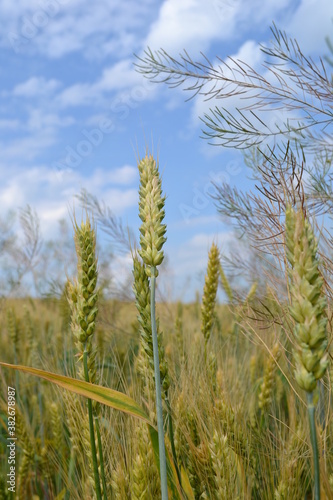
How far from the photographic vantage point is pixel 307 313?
0.72 m

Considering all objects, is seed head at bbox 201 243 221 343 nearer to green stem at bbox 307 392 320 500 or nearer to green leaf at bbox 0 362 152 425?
green leaf at bbox 0 362 152 425

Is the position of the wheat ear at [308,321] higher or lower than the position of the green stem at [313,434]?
higher

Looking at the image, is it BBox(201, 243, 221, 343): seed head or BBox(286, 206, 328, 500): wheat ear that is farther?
BBox(201, 243, 221, 343): seed head

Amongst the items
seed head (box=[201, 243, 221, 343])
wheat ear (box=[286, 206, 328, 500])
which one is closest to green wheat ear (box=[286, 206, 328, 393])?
wheat ear (box=[286, 206, 328, 500])

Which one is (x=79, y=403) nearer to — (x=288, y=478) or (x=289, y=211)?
(x=288, y=478)

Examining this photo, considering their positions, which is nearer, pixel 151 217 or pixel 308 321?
pixel 308 321

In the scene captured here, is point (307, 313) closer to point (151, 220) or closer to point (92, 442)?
point (151, 220)

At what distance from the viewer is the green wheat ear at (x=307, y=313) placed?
707 mm

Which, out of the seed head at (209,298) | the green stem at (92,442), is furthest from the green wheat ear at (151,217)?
the seed head at (209,298)

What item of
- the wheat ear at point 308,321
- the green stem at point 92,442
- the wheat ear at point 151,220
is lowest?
the green stem at point 92,442

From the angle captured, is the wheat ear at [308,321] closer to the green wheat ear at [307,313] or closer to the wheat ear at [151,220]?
the green wheat ear at [307,313]

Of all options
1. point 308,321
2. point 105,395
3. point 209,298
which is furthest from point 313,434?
point 209,298

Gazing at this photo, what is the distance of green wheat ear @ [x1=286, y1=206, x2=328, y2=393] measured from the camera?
71 cm

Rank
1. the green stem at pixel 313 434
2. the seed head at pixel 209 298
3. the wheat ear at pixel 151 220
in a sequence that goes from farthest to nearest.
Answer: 1. the seed head at pixel 209 298
2. the wheat ear at pixel 151 220
3. the green stem at pixel 313 434
